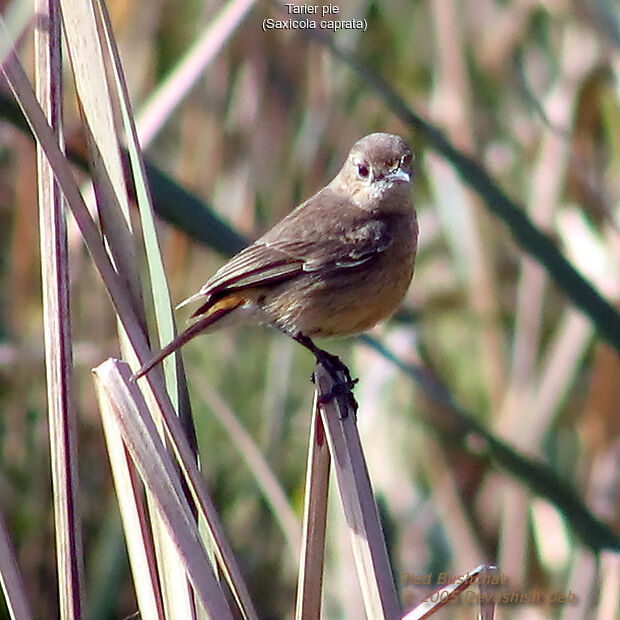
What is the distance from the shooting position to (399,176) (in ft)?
8.99

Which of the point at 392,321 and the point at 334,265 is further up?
the point at 334,265

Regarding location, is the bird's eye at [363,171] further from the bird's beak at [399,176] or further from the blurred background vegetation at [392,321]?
the blurred background vegetation at [392,321]

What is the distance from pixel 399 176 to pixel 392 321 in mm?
826

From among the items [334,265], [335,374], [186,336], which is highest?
[334,265]

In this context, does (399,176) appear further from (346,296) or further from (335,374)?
(335,374)

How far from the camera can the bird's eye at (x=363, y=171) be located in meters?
2.85

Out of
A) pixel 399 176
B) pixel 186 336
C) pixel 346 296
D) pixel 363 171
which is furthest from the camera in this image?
pixel 363 171

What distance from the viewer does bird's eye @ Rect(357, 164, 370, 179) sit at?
2.85 meters

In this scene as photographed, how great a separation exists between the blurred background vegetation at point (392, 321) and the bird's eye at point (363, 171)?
2.14ft

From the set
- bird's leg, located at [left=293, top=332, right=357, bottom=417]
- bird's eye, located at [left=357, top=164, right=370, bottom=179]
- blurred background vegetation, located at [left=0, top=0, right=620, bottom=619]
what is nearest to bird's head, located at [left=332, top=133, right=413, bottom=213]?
bird's eye, located at [left=357, top=164, right=370, bottom=179]

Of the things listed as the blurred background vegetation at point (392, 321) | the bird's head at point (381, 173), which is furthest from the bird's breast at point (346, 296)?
the blurred background vegetation at point (392, 321)

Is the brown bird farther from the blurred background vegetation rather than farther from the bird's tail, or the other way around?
the blurred background vegetation

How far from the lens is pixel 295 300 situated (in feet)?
8.75

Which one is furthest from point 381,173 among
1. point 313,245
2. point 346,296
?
point 346,296
